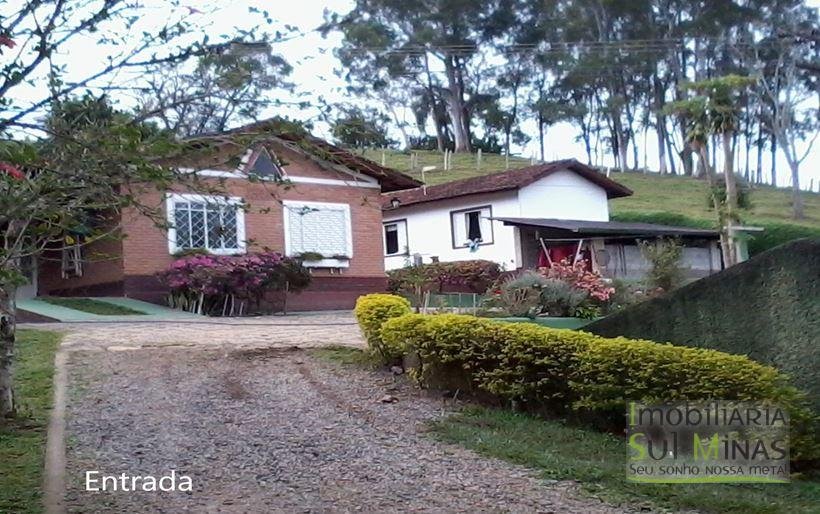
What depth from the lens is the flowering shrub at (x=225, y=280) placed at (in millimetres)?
18859

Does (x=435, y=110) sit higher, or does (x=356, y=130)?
(x=435, y=110)

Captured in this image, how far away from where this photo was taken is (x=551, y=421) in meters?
8.98

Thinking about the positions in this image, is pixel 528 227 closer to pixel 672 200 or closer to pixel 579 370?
pixel 579 370

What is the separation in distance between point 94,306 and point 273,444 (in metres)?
11.3

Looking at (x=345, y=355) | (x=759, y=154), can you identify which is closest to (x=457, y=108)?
(x=759, y=154)

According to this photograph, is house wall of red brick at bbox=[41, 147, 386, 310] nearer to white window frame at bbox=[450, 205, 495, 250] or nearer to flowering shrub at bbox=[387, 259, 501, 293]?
flowering shrub at bbox=[387, 259, 501, 293]

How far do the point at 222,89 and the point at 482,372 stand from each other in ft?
16.1

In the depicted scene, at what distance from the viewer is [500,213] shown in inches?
1203

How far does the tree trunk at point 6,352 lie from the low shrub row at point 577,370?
153 inches

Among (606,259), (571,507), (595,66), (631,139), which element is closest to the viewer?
(571,507)

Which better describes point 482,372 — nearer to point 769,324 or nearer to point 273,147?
point 769,324

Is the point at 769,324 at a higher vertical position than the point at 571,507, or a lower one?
higher

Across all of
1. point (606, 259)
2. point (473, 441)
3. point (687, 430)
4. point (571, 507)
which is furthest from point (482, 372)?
point (606, 259)

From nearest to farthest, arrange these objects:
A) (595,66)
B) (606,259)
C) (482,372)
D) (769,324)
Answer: (769,324) < (482,372) < (606,259) < (595,66)
